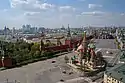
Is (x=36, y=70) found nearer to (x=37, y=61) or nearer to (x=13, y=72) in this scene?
(x=13, y=72)

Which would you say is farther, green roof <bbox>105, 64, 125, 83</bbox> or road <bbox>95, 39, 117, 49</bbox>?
road <bbox>95, 39, 117, 49</bbox>

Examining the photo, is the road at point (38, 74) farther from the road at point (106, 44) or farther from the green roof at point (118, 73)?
the road at point (106, 44)

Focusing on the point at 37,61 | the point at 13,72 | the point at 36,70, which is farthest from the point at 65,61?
the point at 13,72

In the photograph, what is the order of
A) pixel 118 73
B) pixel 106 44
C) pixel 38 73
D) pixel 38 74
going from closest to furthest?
pixel 118 73 → pixel 38 74 → pixel 38 73 → pixel 106 44

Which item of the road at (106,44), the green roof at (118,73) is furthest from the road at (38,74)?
the road at (106,44)

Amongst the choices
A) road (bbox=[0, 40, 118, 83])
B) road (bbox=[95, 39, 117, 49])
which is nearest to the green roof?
road (bbox=[0, 40, 118, 83])

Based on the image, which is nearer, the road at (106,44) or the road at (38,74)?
the road at (38,74)

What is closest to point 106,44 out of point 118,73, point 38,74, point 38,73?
point 38,73

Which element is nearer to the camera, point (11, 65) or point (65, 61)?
point (11, 65)

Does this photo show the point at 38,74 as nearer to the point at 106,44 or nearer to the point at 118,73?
the point at 118,73

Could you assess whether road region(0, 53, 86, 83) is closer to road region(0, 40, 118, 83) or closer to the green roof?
road region(0, 40, 118, 83)

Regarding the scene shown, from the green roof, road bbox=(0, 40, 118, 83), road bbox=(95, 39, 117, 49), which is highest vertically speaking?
the green roof
